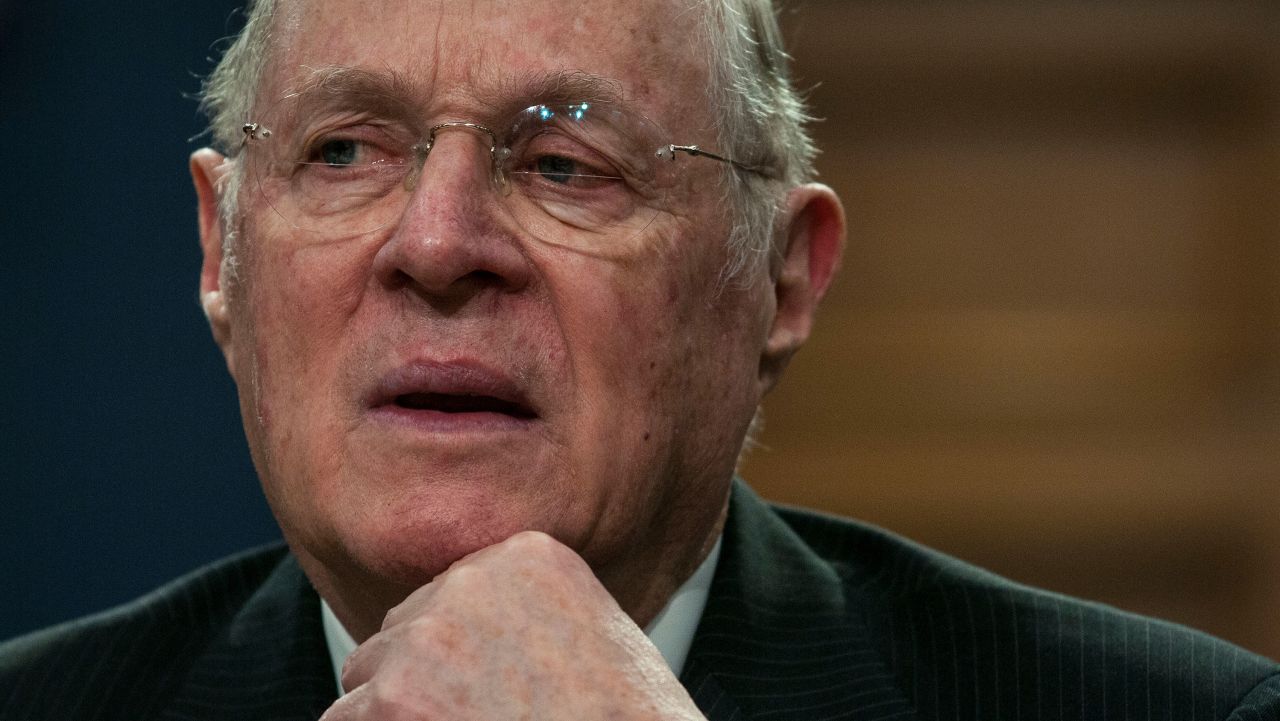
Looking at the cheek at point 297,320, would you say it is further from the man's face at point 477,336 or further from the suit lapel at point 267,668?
the suit lapel at point 267,668

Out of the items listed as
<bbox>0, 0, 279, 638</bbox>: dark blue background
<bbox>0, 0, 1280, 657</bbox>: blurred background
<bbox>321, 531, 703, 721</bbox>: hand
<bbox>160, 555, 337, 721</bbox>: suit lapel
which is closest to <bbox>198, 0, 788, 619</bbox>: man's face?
<bbox>321, 531, 703, 721</bbox>: hand

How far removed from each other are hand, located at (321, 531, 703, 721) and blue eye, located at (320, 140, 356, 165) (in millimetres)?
559

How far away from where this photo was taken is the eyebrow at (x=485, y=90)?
1.91 m

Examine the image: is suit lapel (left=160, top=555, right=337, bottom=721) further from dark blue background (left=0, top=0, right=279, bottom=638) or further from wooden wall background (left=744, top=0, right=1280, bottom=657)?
wooden wall background (left=744, top=0, right=1280, bottom=657)

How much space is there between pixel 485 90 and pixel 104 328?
5.03 feet

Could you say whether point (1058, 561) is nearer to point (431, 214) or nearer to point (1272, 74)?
point (1272, 74)

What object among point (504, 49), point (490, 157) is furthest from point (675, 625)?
point (504, 49)

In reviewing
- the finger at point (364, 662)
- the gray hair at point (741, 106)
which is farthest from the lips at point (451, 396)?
the gray hair at point (741, 106)

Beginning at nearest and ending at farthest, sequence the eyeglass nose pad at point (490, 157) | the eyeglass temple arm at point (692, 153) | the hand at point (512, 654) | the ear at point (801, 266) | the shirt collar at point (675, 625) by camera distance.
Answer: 1. the hand at point (512, 654)
2. the eyeglass nose pad at point (490, 157)
3. the eyeglass temple arm at point (692, 153)
4. the shirt collar at point (675, 625)
5. the ear at point (801, 266)

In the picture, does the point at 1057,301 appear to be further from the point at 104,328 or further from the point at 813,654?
the point at 104,328

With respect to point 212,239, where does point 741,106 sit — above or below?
above

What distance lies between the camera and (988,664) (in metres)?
2.16

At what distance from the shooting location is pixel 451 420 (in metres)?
1.82

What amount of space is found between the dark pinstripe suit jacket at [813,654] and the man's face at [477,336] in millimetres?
243
